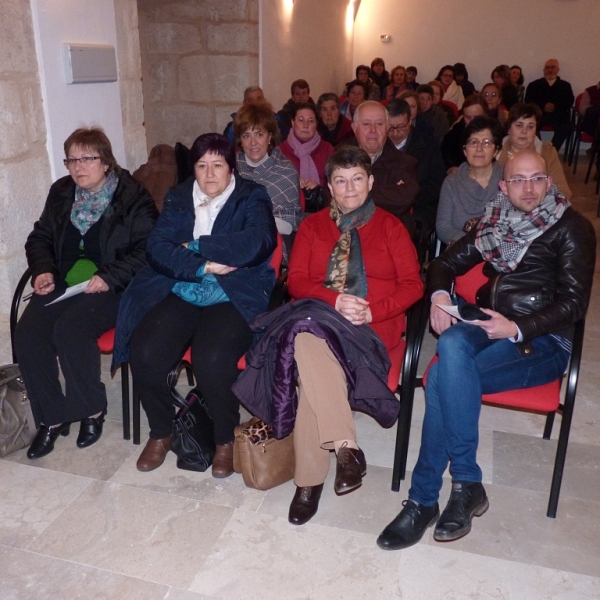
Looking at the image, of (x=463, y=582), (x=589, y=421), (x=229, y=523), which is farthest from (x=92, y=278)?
(x=589, y=421)

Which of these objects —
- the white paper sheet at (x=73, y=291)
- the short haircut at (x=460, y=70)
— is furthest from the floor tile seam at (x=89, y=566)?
the short haircut at (x=460, y=70)

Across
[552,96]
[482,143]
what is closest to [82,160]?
[482,143]

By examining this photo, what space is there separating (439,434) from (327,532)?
1.59 ft

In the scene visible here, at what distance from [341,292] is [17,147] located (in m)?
1.50

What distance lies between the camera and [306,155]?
3.86m

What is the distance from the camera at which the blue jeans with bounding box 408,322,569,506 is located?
1942mm

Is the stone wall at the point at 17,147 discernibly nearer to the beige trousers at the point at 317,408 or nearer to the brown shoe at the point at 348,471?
the beige trousers at the point at 317,408

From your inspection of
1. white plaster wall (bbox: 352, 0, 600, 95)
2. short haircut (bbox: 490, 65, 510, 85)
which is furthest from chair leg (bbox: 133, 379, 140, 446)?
white plaster wall (bbox: 352, 0, 600, 95)

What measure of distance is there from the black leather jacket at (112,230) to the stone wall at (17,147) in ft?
0.33

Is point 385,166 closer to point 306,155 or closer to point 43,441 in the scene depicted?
point 306,155

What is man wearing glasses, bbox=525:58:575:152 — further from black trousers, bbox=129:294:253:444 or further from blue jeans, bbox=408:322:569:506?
black trousers, bbox=129:294:253:444

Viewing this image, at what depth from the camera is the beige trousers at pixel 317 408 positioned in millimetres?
1991

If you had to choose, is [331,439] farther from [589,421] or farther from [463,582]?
[589,421]

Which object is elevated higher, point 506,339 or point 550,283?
point 550,283
